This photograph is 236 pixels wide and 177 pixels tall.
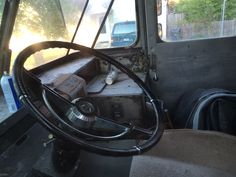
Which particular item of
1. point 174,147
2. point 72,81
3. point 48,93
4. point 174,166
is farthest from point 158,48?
point 48,93

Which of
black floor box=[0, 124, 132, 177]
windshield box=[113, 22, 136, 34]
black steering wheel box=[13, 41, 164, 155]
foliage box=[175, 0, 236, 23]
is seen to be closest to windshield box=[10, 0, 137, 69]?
windshield box=[113, 22, 136, 34]

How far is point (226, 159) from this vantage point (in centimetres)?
119

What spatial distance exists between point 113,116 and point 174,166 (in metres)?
0.81

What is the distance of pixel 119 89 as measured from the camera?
197 centimetres

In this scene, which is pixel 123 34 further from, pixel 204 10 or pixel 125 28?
pixel 204 10

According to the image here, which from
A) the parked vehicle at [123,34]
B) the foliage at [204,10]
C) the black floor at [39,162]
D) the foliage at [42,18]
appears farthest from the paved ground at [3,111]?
the foliage at [204,10]

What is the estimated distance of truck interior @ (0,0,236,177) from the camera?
884mm

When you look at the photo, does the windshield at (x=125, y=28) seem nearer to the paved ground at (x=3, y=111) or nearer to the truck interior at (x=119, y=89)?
the truck interior at (x=119, y=89)

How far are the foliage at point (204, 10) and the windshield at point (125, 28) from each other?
44 cm

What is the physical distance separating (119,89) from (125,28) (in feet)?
2.33

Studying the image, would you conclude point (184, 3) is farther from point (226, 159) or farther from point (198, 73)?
point (226, 159)

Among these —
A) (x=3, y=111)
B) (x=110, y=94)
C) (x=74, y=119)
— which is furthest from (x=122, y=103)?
(x=74, y=119)

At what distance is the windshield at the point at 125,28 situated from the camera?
7.66 feet

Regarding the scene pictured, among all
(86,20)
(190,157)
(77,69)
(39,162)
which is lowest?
(190,157)
